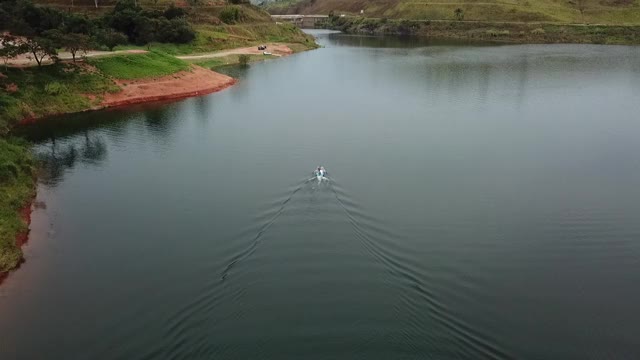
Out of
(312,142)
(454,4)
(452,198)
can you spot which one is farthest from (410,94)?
(454,4)

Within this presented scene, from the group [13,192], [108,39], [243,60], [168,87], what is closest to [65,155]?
[13,192]

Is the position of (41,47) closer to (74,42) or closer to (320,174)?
(74,42)

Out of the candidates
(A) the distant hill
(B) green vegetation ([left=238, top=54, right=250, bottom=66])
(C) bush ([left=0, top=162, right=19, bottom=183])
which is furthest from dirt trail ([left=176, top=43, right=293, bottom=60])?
(A) the distant hill

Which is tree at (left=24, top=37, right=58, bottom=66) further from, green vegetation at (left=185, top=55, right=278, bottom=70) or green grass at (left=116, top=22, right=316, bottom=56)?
green vegetation at (left=185, top=55, right=278, bottom=70)

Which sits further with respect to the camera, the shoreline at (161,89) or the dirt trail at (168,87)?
the dirt trail at (168,87)

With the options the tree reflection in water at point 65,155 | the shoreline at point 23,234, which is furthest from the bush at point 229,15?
the shoreline at point 23,234

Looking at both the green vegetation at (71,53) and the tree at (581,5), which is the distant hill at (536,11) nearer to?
the tree at (581,5)
